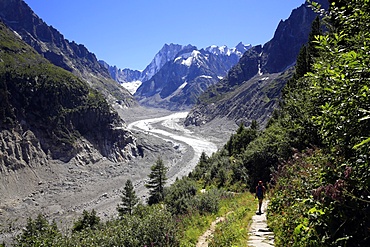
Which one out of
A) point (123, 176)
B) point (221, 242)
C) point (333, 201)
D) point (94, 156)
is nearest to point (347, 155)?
point (333, 201)

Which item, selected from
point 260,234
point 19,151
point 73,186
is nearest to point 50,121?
point 19,151

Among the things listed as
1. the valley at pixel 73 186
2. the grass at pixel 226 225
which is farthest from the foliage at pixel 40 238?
the valley at pixel 73 186

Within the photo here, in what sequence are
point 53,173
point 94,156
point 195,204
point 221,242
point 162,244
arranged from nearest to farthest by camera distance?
point 221,242 → point 162,244 → point 195,204 → point 53,173 → point 94,156

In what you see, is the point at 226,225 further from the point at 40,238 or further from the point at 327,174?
the point at 40,238

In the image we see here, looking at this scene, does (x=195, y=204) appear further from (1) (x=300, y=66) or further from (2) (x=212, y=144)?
(2) (x=212, y=144)

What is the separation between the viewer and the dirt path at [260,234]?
32.1 ft

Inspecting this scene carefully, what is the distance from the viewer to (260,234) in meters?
10.9

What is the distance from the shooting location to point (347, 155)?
6711mm

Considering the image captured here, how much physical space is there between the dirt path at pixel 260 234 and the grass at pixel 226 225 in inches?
8.6

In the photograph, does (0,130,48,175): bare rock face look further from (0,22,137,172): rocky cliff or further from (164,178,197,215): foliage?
(164,178,197,215): foliage

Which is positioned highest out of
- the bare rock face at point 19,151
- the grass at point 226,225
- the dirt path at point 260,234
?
the dirt path at point 260,234

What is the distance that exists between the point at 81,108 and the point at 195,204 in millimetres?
102335

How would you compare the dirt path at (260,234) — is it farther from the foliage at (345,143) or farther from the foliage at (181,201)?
the foliage at (181,201)

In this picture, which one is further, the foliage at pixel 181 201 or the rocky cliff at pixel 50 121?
the rocky cliff at pixel 50 121
